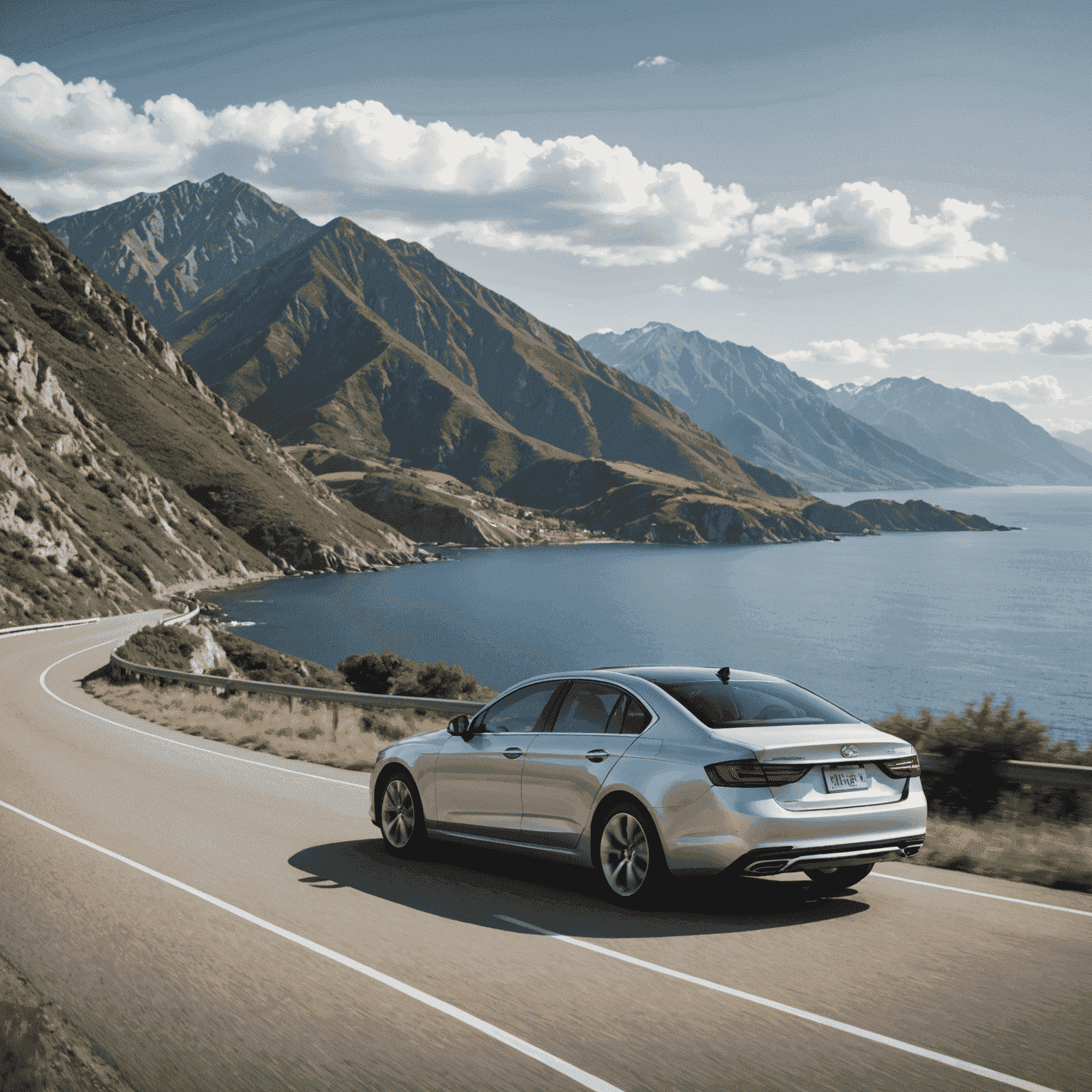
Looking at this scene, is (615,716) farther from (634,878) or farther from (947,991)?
(947,991)

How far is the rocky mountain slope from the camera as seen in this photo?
85.9m

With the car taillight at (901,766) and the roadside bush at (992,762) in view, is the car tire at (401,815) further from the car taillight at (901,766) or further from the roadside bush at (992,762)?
the roadside bush at (992,762)

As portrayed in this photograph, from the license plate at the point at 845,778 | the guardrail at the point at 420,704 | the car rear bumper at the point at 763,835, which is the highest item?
the license plate at the point at 845,778

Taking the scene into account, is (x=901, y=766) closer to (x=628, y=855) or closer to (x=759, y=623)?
(x=628, y=855)

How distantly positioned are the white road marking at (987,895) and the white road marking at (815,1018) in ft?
9.46

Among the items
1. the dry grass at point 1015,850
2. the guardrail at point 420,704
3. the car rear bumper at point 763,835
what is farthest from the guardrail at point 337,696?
the car rear bumper at point 763,835

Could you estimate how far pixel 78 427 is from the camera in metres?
120

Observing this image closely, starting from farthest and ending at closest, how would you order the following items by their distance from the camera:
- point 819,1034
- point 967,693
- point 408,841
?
point 967,693 < point 408,841 < point 819,1034

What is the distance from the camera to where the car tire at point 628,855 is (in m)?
6.47

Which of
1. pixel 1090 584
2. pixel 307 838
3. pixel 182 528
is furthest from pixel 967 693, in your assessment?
pixel 182 528

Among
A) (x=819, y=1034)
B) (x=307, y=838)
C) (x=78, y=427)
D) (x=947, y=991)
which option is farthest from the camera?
(x=78, y=427)

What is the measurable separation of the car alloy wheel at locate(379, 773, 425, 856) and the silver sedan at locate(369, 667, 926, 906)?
1.03ft

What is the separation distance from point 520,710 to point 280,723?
1278cm

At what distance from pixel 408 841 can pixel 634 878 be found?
98.5 inches
